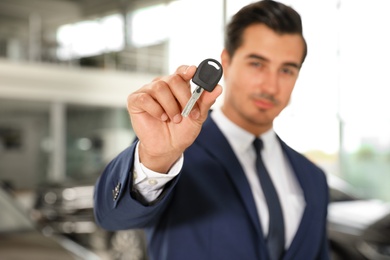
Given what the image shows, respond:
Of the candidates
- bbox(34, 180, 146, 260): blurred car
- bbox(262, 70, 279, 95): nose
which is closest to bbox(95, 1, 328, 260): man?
bbox(262, 70, 279, 95): nose

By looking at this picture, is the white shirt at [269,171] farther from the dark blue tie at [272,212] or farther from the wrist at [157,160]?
the wrist at [157,160]

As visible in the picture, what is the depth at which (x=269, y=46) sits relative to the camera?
0.54 m

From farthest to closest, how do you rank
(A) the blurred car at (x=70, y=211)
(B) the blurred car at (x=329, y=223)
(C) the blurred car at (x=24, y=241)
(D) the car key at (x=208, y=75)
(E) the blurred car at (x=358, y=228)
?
(A) the blurred car at (x=70, y=211), (B) the blurred car at (x=329, y=223), (E) the blurred car at (x=358, y=228), (C) the blurred car at (x=24, y=241), (D) the car key at (x=208, y=75)

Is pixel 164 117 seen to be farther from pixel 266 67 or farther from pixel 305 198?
pixel 305 198

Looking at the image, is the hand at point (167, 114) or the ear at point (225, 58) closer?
the hand at point (167, 114)

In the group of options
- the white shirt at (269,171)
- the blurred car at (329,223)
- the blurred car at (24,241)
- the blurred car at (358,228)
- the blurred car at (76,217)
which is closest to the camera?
the white shirt at (269,171)

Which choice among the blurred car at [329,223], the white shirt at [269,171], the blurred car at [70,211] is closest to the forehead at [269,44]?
the white shirt at [269,171]

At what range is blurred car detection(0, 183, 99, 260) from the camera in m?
1.60

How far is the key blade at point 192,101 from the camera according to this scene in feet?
1.32

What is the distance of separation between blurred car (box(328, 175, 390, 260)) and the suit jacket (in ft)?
4.56

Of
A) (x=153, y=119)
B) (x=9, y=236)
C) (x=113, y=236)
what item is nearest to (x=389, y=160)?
Result: (x=113, y=236)

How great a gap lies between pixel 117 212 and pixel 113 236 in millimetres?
2336

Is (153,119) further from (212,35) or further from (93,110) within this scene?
(93,110)

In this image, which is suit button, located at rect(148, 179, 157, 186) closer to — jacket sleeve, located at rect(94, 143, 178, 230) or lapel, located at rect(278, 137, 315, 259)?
jacket sleeve, located at rect(94, 143, 178, 230)
